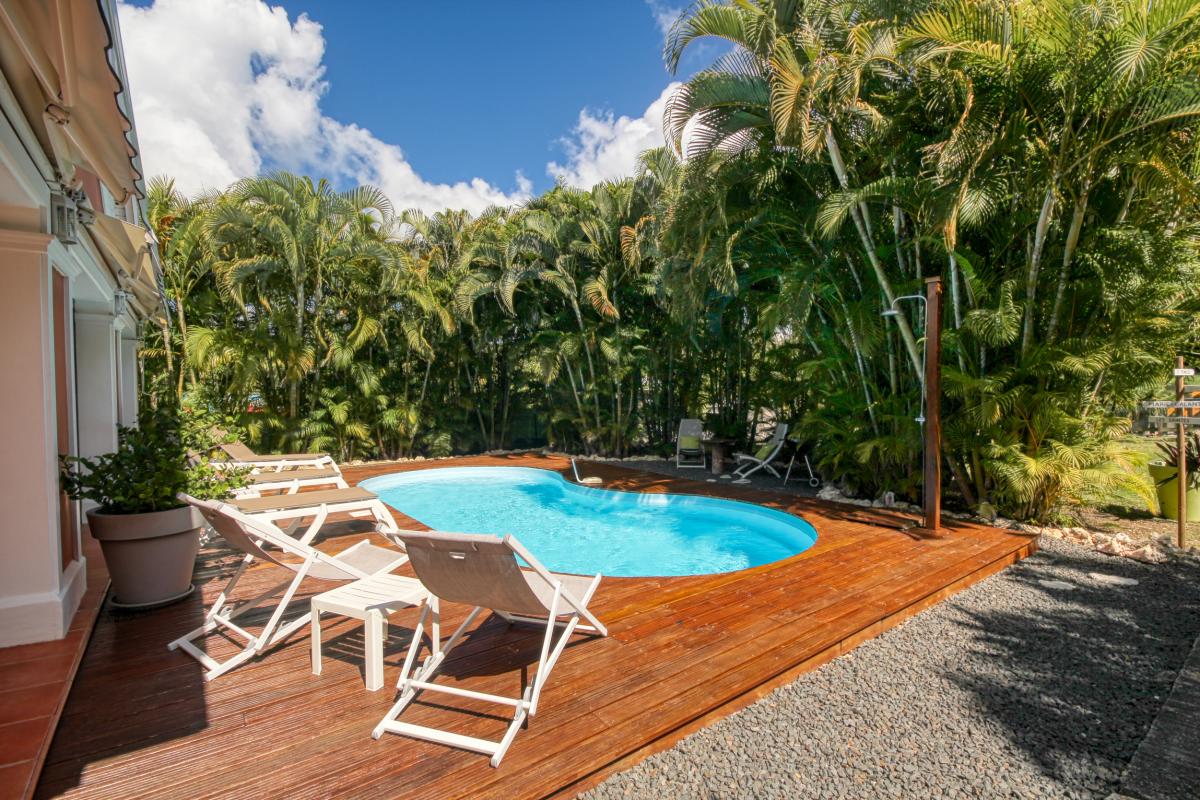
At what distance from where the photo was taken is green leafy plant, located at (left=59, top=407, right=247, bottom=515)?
3100 millimetres

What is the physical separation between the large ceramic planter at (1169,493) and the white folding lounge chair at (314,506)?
24.0ft

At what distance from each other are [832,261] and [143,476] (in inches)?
254

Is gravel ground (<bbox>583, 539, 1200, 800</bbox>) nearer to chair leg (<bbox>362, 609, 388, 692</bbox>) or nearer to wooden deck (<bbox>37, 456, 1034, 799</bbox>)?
wooden deck (<bbox>37, 456, 1034, 799</bbox>)

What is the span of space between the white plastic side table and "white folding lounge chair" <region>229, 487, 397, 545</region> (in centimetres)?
94

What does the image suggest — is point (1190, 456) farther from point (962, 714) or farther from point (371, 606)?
point (371, 606)

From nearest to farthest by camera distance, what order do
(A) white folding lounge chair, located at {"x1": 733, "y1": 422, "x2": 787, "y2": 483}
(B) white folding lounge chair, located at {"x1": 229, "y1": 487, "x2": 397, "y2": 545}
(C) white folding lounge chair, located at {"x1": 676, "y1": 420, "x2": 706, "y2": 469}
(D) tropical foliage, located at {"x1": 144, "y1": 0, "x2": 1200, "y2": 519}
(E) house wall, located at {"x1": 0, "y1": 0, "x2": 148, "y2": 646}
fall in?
(E) house wall, located at {"x1": 0, "y1": 0, "x2": 148, "y2": 646}
(B) white folding lounge chair, located at {"x1": 229, "y1": 487, "x2": 397, "y2": 545}
(D) tropical foliage, located at {"x1": 144, "y1": 0, "x2": 1200, "y2": 519}
(A) white folding lounge chair, located at {"x1": 733, "y1": 422, "x2": 787, "y2": 483}
(C) white folding lounge chair, located at {"x1": 676, "y1": 420, "x2": 706, "y2": 469}

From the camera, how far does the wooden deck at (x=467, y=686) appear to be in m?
1.89

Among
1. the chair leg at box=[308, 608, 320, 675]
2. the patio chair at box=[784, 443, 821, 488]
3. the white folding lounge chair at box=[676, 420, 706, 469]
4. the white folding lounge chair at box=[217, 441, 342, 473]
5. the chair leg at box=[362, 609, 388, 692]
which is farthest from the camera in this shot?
the white folding lounge chair at box=[676, 420, 706, 469]

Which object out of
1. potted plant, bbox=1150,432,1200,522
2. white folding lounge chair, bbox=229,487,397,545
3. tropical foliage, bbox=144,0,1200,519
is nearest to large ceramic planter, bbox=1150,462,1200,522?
potted plant, bbox=1150,432,1200,522

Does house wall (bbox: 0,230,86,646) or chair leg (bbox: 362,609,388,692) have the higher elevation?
house wall (bbox: 0,230,86,646)

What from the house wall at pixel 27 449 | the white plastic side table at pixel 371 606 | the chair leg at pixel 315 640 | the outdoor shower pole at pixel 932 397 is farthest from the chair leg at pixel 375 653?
the outdoor shower pole at pixel 932 397

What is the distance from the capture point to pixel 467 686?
8.20 feet

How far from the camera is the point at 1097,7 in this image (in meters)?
4.30

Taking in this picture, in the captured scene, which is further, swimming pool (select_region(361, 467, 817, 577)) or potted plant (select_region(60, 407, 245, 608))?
swimming pool (select_region(361, 467, 817, 577))
